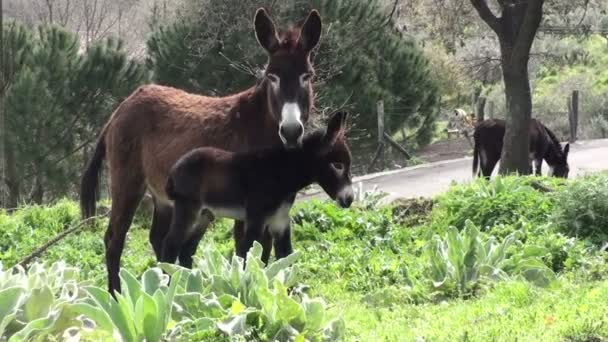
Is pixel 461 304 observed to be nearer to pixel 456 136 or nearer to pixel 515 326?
pixel 515 326

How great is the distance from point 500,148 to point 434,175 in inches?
106

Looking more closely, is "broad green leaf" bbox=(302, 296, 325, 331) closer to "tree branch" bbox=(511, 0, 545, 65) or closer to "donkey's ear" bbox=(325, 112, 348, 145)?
"donkey's ear" bbox=(325, 112, 348, 145)

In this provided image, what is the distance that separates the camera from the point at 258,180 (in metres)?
5.96

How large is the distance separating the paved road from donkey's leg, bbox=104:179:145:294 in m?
7.84

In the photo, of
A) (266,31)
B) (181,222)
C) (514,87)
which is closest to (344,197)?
(181,222)

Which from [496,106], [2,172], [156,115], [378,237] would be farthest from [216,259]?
[496,106]

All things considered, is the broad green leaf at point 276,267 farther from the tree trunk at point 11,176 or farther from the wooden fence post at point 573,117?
the wooden fence post at point 573,117

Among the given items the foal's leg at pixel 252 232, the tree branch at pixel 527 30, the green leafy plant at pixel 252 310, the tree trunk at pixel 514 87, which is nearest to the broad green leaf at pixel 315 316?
the green leafy plant at pixel 252 310

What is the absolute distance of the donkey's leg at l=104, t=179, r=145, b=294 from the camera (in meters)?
7.66

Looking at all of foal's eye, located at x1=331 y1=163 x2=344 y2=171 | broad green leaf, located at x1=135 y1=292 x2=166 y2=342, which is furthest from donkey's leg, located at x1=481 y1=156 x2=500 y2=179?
broad green leaf, located at x1=135 y1=292 x2=166 y2=342

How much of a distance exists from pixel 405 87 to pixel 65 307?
25231 millimetres

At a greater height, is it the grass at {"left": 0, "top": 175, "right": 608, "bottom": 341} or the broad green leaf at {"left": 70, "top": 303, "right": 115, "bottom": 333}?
the broad green leaf at {"left": 70, "top": 303, "right": 115, "bottom": 333}

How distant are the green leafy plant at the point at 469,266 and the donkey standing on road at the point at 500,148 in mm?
9330

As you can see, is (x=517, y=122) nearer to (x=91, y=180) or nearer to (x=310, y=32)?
(x=91, y=180)
